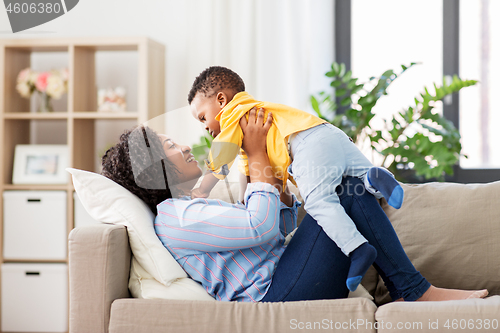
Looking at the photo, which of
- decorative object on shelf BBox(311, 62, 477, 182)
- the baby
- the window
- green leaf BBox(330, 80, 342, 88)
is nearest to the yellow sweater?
the baby

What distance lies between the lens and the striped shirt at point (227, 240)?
1.06 meters

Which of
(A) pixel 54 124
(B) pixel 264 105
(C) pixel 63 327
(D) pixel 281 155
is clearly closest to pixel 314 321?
(D) pixel 281 155

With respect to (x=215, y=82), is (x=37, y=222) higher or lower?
lower

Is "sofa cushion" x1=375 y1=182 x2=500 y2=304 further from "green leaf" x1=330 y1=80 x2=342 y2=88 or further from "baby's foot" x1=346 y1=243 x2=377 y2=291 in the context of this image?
"green leaf" x1=330 y1=80 x2=342 y2=88

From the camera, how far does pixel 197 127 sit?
1.32m

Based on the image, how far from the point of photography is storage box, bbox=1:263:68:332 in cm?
214

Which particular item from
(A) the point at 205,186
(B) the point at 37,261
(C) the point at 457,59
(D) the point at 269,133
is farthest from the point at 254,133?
(C) the point at 457,59

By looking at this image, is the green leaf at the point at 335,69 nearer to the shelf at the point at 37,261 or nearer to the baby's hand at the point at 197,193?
the baby's hand at the point at 197,193

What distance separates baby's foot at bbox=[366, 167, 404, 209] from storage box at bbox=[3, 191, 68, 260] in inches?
65.7

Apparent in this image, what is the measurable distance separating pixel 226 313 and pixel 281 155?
17.8 inches

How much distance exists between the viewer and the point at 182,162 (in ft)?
4.03

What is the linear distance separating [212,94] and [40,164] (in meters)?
1.37

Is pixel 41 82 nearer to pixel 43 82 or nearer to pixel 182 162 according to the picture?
pixel 43 82

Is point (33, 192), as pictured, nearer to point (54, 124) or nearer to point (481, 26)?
point (54, 124)
